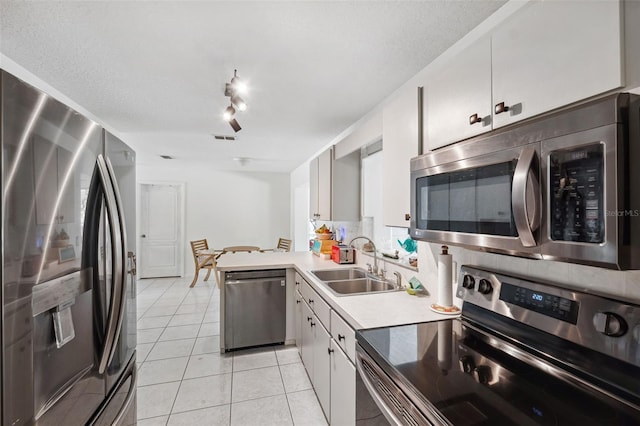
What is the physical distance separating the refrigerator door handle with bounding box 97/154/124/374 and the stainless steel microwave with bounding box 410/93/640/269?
4.33 ft

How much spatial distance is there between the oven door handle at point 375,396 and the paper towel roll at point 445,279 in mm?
577

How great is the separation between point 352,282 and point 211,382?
1422mm

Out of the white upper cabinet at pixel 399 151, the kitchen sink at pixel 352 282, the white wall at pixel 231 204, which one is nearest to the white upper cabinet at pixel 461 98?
the white upper cabinet at pixel 399 151

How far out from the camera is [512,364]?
97 centimetres

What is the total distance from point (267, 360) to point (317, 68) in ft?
8.33

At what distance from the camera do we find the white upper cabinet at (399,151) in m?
1.49

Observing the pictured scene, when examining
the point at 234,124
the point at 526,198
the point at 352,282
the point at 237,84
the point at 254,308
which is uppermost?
the point at 237,84

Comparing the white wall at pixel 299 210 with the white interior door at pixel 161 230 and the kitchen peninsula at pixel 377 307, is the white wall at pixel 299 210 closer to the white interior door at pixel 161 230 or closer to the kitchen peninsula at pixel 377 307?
the white interior door at pixel 161 230

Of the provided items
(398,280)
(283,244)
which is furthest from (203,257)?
(398,280)

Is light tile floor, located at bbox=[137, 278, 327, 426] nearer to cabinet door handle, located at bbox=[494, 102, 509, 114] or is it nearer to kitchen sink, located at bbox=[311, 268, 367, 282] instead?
kitchen sink, located at bbox=[311, 268, 367, 282]

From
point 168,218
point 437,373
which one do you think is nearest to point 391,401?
point 437,373

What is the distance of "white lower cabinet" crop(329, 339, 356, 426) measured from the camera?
140cm

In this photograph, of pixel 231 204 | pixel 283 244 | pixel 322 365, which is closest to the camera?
pixel 322 365

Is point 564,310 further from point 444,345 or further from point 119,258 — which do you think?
point 119,258
